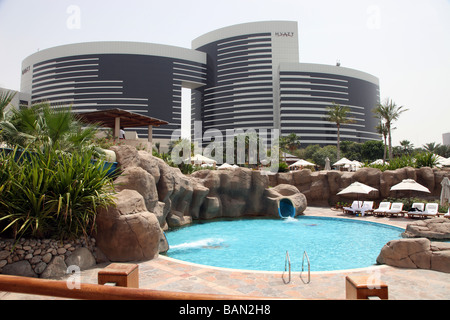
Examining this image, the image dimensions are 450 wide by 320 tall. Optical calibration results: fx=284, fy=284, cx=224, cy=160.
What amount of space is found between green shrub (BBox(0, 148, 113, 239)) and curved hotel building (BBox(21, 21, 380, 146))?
84.2 meters

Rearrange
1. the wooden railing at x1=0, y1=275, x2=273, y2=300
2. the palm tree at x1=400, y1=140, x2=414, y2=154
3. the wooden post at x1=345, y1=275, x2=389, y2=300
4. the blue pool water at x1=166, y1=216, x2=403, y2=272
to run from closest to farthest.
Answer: the wooden railing at x1=0, y1=275, x2=273, y2=300 < the wooden post at x1=345, y1=275, x2=389, y2=300 < the blue pool water at x1=166, y1=216, x2=403, y2=272 < the palm tree at x1=400, y1=140, x2=414, y2=154

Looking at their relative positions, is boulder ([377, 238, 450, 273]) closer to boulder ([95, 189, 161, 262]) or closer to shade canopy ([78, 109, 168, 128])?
boulder ([95, 189, 161, 262])

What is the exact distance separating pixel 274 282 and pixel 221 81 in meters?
96.5

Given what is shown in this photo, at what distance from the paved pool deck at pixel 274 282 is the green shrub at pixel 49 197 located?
1.21 metres

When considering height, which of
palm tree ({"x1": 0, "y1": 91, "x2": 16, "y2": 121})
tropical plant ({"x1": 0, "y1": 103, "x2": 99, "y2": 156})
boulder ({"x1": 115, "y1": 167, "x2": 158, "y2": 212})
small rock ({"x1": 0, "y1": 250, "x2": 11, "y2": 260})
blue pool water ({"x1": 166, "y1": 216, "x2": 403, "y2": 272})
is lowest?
blue pool water ({"x1": 166, "y1": 216, "x2": 403, "y2": 272})

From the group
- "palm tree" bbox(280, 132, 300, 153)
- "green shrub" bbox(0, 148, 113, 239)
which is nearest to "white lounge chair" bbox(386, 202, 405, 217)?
"green shrub" bbox(0, 148, 113, 239)

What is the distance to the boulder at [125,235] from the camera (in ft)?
22.1

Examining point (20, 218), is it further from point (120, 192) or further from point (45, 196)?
point (120, 192)

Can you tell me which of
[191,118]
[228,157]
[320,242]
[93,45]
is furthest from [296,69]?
[320,242]

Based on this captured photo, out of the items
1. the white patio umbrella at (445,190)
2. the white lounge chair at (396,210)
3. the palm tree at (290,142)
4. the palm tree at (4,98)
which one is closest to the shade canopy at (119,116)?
the palm tree at (4,98)

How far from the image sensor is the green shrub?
5.89 meters

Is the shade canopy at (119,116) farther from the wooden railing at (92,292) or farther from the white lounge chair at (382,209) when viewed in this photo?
the wooden railing at (92,292)

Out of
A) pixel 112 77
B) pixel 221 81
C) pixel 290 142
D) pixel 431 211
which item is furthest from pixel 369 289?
pixel 221 81

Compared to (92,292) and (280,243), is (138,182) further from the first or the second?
(92,292)
